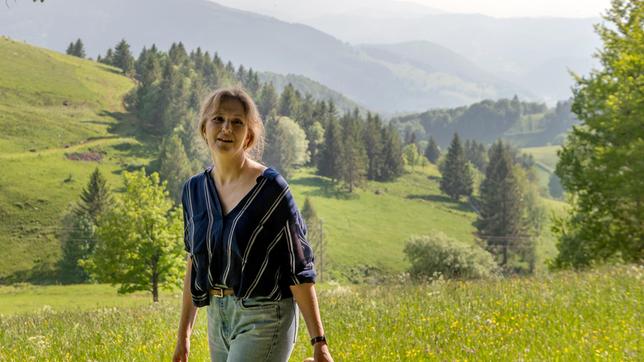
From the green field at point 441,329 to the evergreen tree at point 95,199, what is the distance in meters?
84.7

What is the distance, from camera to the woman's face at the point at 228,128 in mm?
3771

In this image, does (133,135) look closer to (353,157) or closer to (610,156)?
(353,157)

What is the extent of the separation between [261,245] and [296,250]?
201 mm

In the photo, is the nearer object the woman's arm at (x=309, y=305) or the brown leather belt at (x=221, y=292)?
the woman's arm at (x=309, y=305)

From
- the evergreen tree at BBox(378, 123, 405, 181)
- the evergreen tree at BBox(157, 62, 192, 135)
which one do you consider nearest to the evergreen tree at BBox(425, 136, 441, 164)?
the evergreen tree at BBox(378, 123, 405, 181)

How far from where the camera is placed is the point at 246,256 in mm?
→ 3500

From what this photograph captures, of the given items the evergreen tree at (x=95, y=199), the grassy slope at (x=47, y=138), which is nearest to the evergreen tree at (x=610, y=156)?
the evergreen tree at (x=95, y=199)

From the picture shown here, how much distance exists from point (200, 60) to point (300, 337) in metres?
184

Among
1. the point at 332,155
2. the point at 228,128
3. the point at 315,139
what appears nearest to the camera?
the point at 228,128

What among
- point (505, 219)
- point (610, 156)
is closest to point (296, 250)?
point (610, 156)

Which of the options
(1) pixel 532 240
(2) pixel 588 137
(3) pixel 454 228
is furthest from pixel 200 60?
(2) pixel 588 137

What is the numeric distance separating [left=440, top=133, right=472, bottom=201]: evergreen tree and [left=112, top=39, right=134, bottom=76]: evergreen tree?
100367 mm

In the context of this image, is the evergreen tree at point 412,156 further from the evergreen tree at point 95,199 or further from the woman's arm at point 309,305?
the woman's arm at point 309,305

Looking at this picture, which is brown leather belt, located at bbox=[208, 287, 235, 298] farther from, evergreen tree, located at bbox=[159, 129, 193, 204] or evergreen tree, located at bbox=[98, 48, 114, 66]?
evergreen tree, located at bbox=[98, 48, 114, 66]
